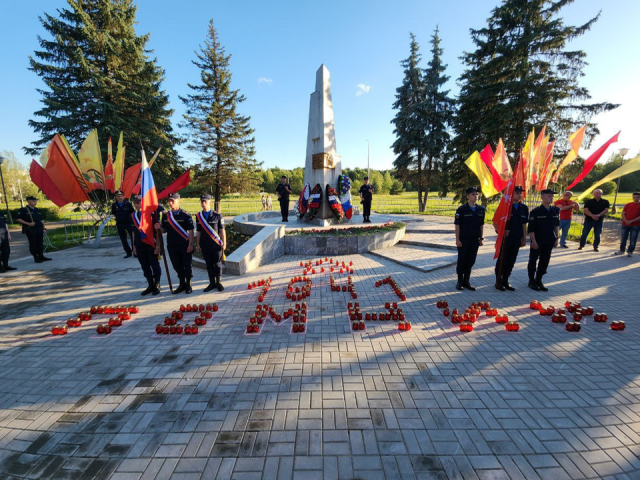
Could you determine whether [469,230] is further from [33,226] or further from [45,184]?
[45,184]

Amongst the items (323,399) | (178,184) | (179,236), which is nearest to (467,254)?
(323,399)

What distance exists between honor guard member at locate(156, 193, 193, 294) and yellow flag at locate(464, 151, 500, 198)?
655 cm

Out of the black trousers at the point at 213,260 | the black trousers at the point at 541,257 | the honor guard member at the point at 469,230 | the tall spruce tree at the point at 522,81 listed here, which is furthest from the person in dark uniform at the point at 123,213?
the tall spruce tree at the point at 522,81

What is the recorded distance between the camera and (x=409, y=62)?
25.2 meters

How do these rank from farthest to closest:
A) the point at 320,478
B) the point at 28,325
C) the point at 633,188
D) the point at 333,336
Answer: the point at 633,188 < the point at 28,325 < the point at 333,336 < the point at 320,478

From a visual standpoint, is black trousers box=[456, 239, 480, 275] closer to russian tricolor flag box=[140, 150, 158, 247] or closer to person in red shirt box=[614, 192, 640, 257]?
russian tricolor flag box=[140, 150, 158, 247]

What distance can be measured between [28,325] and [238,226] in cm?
772

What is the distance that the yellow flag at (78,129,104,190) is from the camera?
1040 centimetres

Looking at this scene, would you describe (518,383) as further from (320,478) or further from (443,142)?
(443,142)

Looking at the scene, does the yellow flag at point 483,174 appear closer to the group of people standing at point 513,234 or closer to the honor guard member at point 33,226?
the group of people standing at point 513,234

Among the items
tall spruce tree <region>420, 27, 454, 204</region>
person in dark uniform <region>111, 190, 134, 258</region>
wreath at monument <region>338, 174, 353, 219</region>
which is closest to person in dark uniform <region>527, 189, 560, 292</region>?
wreath at monument <region>338, 174, 353, 219</region>

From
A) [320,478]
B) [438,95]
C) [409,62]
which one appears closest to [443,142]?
[438,95]

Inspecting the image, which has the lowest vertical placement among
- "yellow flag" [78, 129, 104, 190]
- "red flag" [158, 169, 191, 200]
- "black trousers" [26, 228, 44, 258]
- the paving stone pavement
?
the paving stone pavement

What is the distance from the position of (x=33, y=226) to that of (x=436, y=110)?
89.2 ft
